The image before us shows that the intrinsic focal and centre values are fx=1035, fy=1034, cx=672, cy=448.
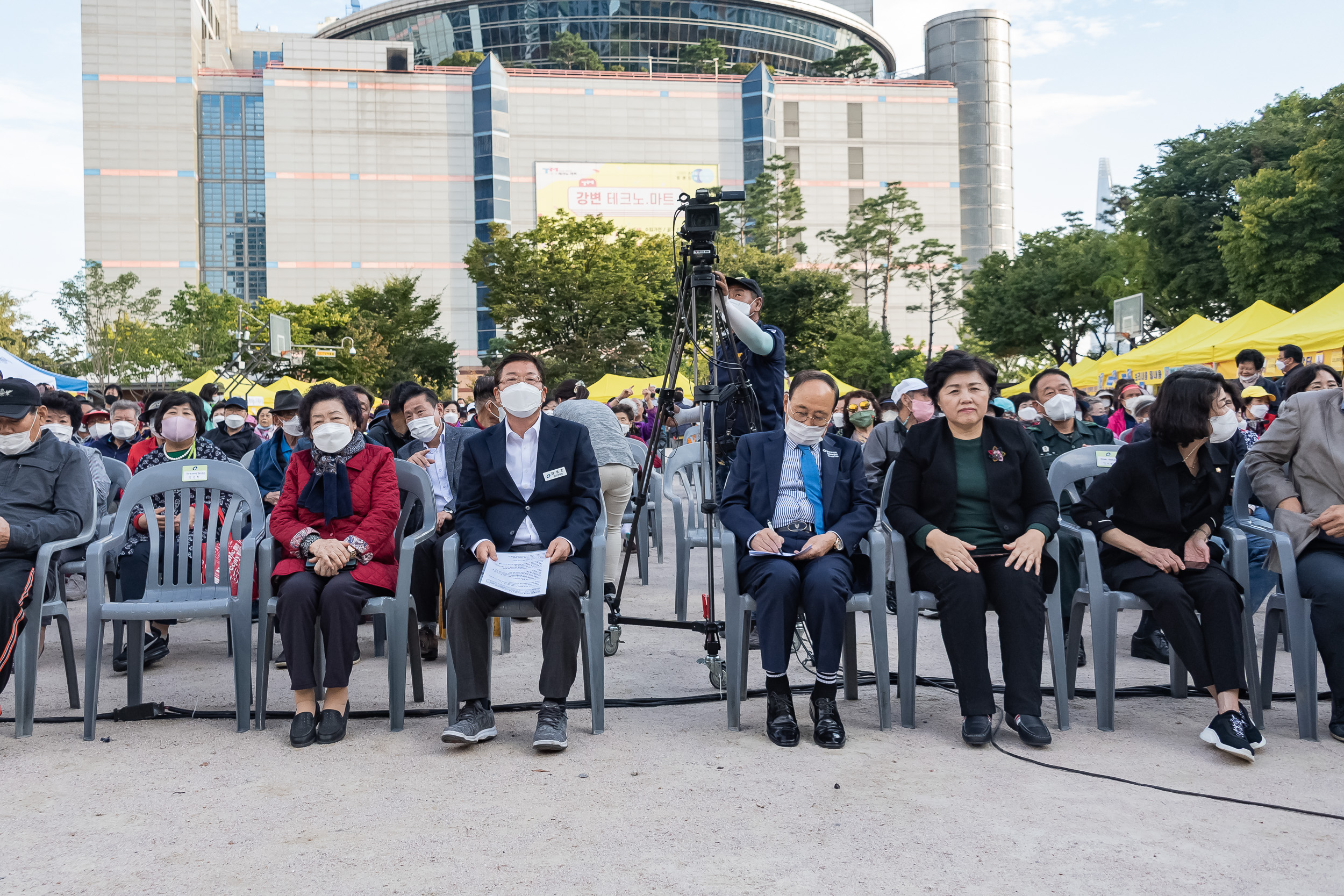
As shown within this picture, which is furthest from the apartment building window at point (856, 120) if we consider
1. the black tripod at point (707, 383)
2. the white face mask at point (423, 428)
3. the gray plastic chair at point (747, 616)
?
the gray plastic chair at point (747, 616)

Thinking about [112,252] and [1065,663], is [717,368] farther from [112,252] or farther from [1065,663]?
[112,252]

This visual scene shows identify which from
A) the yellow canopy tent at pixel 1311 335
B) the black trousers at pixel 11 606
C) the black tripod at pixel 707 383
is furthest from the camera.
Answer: the yellow canopy tent at pixel 1311 335

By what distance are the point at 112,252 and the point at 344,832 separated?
226 ft

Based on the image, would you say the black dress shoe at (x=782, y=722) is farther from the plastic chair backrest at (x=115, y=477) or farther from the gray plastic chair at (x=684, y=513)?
the plastic chair backrest at (x=115, y=477)

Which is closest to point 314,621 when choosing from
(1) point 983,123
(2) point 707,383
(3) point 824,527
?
(2) point 707,383

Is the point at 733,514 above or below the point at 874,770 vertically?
above

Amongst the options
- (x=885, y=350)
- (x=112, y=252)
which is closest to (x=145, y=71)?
(x=112, y=252)

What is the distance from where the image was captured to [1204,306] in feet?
98.7

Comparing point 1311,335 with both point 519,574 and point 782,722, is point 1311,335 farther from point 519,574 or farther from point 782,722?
point 519,574

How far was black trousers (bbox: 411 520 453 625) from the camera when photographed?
5738 mm

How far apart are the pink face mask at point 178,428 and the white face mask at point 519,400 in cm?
246

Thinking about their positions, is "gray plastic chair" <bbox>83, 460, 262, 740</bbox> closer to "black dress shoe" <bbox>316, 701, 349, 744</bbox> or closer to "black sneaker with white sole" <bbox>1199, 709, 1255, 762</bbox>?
Answer: "black dress shoe" <bbox>316, 701, 349, 744</bbox>

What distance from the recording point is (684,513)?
7.95 meters

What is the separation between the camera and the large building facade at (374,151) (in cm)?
6212
